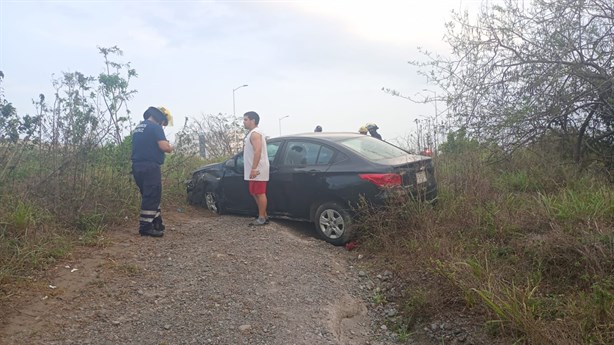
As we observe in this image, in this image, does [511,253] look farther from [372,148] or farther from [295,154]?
[295,154]

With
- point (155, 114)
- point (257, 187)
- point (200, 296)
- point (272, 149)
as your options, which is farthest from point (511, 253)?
point (155, 114)

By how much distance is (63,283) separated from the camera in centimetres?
430

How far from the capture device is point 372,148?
6234 mm

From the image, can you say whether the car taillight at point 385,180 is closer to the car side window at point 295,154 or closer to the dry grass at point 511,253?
the dry grass at point 511,253

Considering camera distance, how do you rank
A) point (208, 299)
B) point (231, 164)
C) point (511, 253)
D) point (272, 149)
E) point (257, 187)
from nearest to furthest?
1. point (208, 299)
2. point (511, 253)
3. point (257, 187)
4. point (272, 149)
5. point (231, 164)

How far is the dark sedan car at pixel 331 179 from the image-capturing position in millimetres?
5559

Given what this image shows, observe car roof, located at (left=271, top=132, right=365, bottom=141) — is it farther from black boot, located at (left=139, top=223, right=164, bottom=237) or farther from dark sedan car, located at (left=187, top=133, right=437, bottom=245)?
black boot, located at (left=139, top=223, right=164, bottom=237)

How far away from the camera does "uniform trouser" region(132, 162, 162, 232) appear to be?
227 inches

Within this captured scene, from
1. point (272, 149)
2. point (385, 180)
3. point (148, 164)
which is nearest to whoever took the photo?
point (385, 180)

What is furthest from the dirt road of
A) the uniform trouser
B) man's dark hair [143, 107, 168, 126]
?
man's dark hair [143, 107, 168, 126]

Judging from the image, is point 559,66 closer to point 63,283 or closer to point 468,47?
point 468,47

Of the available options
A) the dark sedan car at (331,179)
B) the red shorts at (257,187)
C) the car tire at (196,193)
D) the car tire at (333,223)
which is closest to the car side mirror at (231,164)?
the dark sedan car at (331,179)

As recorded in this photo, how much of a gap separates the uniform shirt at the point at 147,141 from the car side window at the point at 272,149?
61.6 inches

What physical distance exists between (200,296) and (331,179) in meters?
2.35
